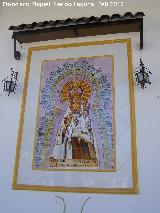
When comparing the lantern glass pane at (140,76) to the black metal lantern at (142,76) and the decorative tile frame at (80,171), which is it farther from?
the decorative tile frame at (80,171)

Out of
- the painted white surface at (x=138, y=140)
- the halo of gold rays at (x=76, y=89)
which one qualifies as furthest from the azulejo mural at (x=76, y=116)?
the painted white surface at (x=138, y=140)

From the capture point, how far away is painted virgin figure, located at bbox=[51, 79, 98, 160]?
3239 millimetres

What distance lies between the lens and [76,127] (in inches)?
131

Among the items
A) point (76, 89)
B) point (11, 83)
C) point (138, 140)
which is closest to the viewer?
point (138, 140)

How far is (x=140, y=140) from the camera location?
3119 millimetres

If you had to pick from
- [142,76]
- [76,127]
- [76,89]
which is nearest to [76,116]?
[76,127]

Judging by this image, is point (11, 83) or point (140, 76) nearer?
point (140, 76)

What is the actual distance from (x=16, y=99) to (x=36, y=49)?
27.5 inches

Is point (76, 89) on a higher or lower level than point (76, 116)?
higher

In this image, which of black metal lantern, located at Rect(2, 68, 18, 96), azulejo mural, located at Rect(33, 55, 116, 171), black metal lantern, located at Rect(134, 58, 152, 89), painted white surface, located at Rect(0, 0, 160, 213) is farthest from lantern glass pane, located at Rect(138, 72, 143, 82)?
black metal lantern, located at Rect(2, 68, 18, 96)

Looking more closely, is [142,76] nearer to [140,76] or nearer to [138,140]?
[140,76]

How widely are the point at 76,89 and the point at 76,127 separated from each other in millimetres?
463

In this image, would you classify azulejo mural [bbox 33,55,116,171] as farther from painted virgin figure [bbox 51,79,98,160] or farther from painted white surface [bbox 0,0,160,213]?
painted white surface [bbox 0,0,160,213]

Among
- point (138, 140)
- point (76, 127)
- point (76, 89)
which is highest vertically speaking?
point (76, 89)
